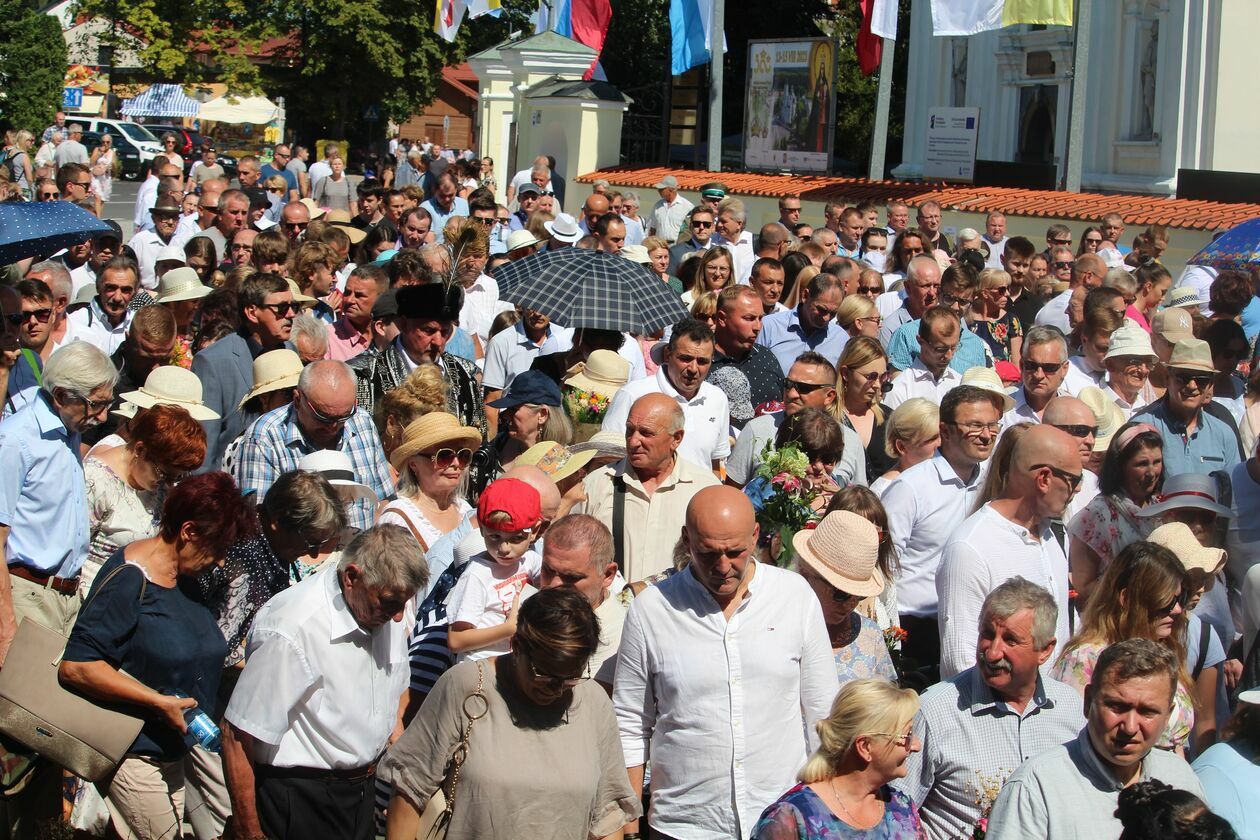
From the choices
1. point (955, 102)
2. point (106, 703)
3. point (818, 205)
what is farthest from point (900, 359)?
point (955, 102)

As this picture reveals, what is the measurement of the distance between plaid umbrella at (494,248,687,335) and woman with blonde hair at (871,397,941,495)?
1.73 m

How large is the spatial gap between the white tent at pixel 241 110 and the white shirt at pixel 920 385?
38.6 m

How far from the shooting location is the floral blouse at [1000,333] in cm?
1033

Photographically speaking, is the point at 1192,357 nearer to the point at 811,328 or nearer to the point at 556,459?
the point at 811,328

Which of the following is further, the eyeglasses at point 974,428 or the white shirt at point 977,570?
the eyeglasses at point 974,428

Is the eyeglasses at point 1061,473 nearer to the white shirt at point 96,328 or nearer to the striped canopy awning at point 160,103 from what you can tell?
the white shirt at point 96,328

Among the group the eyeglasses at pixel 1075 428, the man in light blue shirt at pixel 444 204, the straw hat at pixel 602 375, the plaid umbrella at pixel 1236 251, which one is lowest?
the eyeglasses at pixel 1075 428

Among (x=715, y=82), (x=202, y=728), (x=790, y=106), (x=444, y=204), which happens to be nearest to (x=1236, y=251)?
(x=444, y=204)

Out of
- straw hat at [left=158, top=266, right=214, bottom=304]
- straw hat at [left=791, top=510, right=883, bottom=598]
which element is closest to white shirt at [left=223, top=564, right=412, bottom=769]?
straw hat at [left=791, top=510, right=883, bottom=598]

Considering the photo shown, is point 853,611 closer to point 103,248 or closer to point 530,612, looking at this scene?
point 530,612

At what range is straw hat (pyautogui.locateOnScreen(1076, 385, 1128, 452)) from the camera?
765cm

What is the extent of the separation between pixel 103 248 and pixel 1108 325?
670cm

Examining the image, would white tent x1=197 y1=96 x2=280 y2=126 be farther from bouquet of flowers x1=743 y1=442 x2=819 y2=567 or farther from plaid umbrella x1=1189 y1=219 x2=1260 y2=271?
bouquet of flowers x1=743 y1=442 x2=819 y2=567

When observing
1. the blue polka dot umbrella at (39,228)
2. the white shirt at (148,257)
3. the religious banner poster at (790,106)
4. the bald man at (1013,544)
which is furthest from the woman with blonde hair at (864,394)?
the religious banner poster at (790,106)
